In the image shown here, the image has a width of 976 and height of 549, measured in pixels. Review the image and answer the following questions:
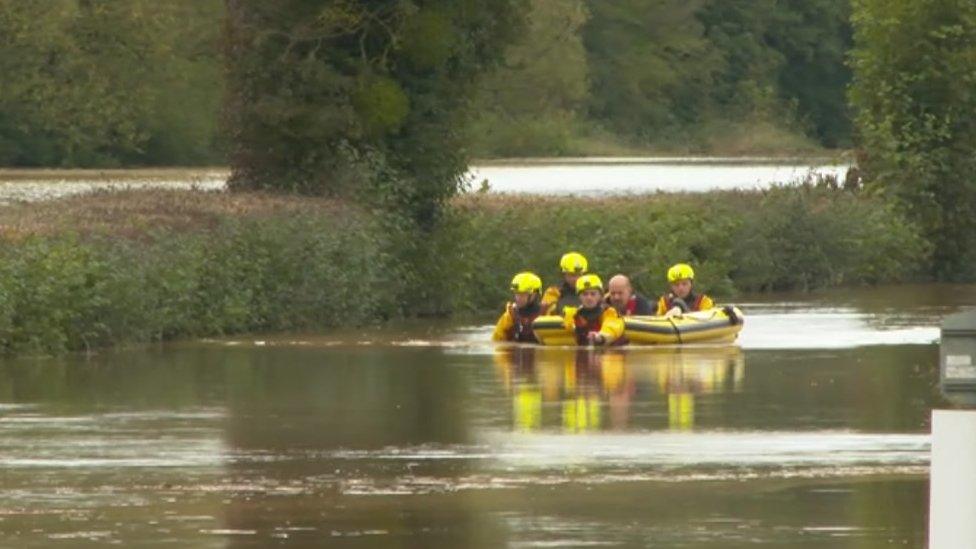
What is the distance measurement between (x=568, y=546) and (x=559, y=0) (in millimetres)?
95750

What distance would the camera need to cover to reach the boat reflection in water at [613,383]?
875 inches

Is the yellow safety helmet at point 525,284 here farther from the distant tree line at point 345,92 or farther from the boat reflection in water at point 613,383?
the distant tree line at point 345,92

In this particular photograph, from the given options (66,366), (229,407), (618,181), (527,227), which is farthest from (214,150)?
(229,407)

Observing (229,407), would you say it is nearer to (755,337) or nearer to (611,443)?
(611,443)

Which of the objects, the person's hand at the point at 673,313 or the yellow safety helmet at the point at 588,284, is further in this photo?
the person's hand at the point at 673,313

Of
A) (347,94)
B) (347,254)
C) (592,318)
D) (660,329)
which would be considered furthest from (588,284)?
(347,94)

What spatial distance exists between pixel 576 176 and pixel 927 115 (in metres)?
28.4

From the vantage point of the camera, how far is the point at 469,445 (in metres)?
20.1

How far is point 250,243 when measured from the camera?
34969 millimetres

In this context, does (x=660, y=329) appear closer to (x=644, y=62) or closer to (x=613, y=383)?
(x=613, y=383)

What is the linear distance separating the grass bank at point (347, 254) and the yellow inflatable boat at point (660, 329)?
4.52 meters

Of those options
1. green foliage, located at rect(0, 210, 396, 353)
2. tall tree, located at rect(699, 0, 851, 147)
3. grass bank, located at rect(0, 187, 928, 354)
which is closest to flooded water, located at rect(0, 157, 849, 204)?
grass bank, located at rect(0, 187, 928, 354)

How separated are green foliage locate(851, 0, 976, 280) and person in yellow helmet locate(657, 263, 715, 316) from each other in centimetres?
2010

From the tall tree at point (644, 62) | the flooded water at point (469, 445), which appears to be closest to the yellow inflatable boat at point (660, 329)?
the flooded water at point (469, 445)
